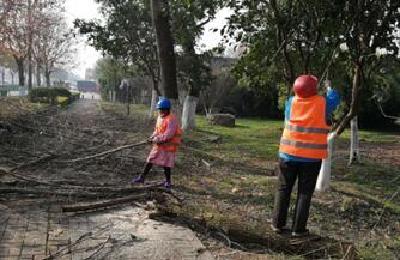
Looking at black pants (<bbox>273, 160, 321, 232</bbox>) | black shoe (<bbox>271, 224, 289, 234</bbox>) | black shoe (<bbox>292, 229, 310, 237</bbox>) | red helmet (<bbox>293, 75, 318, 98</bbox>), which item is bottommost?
black shoe (<bbox>271, 224, 289, 234</bbox>)

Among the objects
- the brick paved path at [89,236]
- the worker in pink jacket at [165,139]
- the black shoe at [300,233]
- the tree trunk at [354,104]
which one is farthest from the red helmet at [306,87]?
the tree trunk at [354,104]

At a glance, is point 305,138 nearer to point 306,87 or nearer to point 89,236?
point 306,87

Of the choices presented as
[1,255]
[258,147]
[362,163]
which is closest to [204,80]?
[258,147]

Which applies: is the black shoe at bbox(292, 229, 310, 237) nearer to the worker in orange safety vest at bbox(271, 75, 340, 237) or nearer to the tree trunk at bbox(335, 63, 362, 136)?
the worker in orange safety vest at bbox(271, 75, 340, 237)

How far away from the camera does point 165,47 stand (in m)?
17.7

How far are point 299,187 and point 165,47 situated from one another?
37.3 feet

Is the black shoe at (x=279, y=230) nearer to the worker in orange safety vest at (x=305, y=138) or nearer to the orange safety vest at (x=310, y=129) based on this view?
the worker in orange safety vest at (x=305, y=138)

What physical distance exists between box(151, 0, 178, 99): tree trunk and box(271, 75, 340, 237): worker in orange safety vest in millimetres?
10929

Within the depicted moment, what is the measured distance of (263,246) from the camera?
6.73 m

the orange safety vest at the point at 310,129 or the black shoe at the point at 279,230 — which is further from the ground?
the orange safety vest at the point at 310,129

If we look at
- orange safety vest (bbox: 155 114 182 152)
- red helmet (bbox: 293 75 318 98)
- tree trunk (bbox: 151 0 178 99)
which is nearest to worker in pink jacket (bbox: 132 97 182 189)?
orange safety vest (bbox: 155 114 182 152)

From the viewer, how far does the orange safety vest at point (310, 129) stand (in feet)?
22.2

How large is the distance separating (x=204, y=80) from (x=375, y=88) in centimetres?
1349

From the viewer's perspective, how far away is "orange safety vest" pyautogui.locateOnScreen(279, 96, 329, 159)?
6.76 metres
